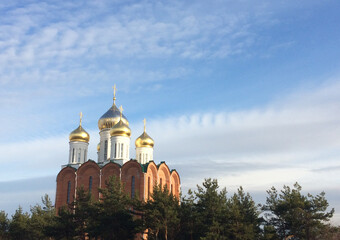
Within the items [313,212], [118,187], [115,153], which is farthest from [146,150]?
[313,212]

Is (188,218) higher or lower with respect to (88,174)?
lower

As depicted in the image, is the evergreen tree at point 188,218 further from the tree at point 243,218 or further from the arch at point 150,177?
the arch at point 150,177

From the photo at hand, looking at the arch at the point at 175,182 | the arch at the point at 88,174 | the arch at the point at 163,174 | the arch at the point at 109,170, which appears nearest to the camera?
the arch at the point at 109,170

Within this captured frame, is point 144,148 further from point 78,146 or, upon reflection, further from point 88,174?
point 78,146

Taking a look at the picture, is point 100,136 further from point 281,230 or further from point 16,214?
point 281,230

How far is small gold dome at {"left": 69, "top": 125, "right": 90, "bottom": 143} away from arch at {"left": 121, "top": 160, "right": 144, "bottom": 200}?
6762 mm

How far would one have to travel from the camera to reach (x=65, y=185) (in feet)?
116

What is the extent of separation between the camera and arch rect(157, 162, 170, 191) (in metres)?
34.7

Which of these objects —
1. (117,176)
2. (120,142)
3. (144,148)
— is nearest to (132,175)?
(117,176)

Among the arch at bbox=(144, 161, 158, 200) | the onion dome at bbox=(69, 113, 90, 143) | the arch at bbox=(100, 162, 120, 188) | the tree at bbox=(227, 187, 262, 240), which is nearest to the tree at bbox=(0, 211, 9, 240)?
the onion dome at bbox=(69, 113, 90, 143)

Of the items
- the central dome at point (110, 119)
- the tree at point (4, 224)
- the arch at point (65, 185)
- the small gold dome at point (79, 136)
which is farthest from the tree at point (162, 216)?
the tree at point (4, 224)

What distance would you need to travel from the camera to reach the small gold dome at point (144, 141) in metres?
37.3

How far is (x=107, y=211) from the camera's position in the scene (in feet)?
78.4

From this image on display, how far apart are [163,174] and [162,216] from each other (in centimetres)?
1186
